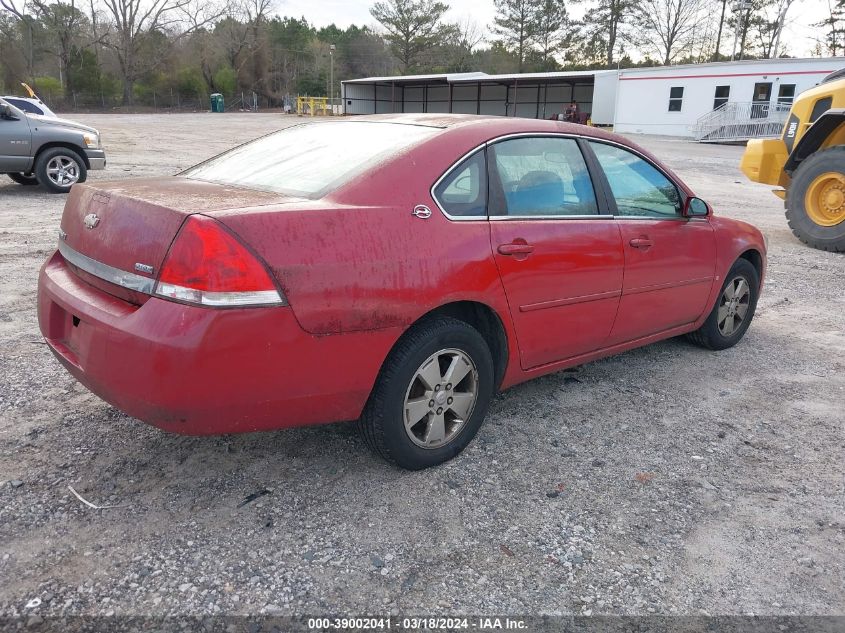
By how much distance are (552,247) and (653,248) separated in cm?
93

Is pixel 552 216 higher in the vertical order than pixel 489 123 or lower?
lower

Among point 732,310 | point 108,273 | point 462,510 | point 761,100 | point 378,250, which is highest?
point 761,100

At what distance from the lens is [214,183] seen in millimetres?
3131

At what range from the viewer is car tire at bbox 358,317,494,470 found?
8.92 ft

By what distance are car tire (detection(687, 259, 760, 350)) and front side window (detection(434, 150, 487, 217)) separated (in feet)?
7.82

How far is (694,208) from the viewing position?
411 centimetres

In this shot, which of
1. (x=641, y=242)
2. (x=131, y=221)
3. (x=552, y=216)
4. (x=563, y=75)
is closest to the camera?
(x=131, y=221)

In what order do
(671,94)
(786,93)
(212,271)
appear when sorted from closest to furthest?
(212,271)
(786,93)
(671,94)

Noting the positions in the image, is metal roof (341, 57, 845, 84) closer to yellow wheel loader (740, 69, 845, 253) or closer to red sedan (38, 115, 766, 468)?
yellow wheel loader (740, 69, 845, 253)

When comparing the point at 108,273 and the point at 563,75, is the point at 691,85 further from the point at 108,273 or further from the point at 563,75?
the point at 108,273

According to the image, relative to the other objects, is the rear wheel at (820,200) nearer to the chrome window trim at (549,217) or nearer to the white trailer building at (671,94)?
the chrome window trim at (549,217)

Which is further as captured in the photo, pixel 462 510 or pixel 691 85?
pixel 691 85

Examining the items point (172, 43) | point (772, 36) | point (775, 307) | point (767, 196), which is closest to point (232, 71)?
point (172, 43)

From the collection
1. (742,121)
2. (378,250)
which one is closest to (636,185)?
(378,250)
